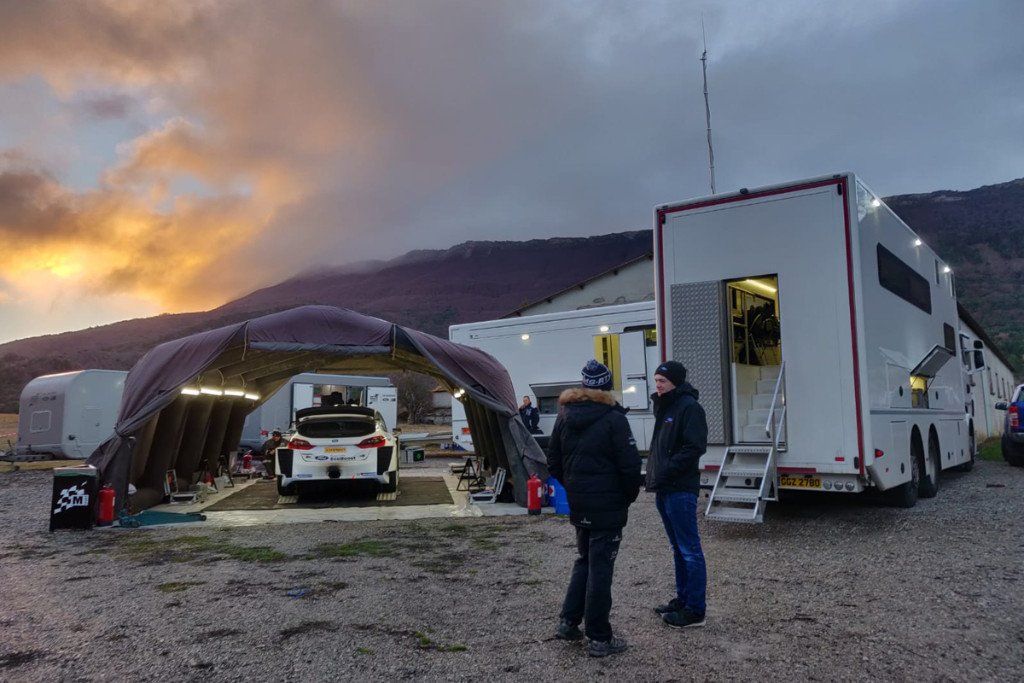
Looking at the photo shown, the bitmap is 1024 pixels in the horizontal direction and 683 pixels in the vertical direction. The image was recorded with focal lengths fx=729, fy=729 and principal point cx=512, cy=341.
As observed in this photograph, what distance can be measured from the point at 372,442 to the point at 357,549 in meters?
3.74

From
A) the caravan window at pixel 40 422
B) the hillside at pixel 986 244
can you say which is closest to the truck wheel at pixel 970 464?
the caravan window at pixel 40 422

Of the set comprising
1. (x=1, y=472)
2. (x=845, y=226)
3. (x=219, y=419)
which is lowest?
(x=1, y=472)

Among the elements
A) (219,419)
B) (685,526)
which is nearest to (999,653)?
(685,526)

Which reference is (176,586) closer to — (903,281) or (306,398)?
(903,281)

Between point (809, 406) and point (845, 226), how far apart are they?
1.93 m

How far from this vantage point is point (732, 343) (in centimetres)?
843

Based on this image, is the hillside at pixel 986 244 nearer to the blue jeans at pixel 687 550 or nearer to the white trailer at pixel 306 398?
the white trailer at pixel 306 398

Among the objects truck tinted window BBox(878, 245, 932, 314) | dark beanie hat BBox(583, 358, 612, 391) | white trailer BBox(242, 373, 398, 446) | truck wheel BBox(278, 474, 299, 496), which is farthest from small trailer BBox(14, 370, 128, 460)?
truck tinted window BBox(878, 245, 932, 314)

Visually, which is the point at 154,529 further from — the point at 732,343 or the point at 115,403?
the point at 115,403

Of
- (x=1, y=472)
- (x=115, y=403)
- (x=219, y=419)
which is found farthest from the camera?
(x=115, y=403)

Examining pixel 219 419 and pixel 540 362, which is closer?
pixel 219 419

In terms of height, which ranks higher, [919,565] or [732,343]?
[732,343]

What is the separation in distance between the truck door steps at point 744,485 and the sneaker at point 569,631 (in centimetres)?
325

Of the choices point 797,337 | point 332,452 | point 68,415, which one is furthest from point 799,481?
point 68,415
